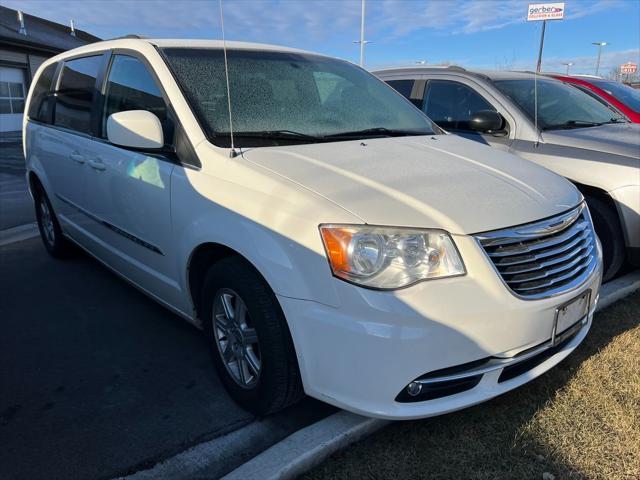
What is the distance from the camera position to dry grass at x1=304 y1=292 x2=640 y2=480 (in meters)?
2.22

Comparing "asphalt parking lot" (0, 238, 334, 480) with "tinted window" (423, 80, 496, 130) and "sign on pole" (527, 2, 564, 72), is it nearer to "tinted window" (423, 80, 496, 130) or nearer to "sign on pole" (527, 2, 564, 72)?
"tinted window" (423, 80, 496, 130)

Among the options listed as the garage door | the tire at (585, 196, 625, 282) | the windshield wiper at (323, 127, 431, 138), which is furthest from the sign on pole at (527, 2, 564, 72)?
the garage door

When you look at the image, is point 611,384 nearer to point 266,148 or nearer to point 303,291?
point 303,291

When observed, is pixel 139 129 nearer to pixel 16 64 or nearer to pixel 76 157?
pixel 76 157

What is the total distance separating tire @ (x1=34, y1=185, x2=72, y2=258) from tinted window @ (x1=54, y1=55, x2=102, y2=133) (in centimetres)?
93

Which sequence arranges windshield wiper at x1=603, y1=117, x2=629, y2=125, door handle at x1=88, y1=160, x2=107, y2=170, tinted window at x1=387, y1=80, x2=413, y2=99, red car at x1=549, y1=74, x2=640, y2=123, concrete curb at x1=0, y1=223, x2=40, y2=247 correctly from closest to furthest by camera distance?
door handle at x1=88, y1=160, x2=107, y2=170 < windshield wiper at x1=603, y1=117, x2=629, y2=125 < tinted window at x1=387, y1=80, x2=413, y2=99 < concrete curb at x1=0, y1=223, x2=40, y2=247 < red car at x1=549, y1=74, x2=640, y2=123

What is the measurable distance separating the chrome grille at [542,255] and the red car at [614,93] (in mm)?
4787

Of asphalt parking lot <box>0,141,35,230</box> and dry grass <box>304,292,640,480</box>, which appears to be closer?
dry grass <box>304,292,640,480</box>

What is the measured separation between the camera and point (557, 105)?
519 cm

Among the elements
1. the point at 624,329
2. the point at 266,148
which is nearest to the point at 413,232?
the point at 266,148

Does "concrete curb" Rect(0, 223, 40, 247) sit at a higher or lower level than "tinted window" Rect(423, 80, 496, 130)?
lower

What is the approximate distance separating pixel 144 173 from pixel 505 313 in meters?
2.12

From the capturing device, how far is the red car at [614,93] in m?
6.63

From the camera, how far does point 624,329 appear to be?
3402 mm
